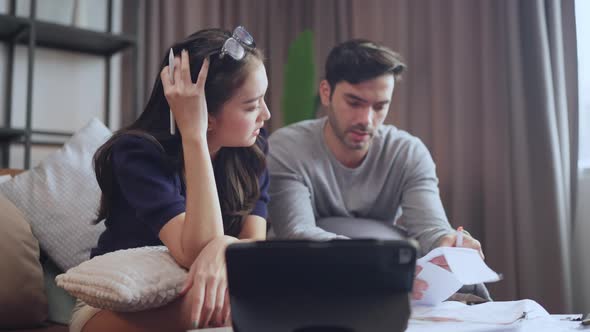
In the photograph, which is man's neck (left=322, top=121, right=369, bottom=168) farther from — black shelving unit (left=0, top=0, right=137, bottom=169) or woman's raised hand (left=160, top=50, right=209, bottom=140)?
black shelving unit (left=0, top=0, right=137, bottom=169)

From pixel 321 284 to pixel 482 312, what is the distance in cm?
39

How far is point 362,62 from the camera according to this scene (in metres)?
1.82

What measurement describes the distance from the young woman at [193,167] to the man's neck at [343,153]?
59cm

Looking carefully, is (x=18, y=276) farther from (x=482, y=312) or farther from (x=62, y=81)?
(x=62, y=81)

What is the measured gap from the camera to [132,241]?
1131mm

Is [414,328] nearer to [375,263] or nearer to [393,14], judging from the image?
[375,263]

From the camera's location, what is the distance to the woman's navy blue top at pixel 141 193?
3.38ft

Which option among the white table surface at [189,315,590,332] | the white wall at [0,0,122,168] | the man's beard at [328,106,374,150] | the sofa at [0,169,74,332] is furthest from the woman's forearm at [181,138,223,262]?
the white wall at [0,0,122,168]

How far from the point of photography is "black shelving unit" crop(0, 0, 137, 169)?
2.23m

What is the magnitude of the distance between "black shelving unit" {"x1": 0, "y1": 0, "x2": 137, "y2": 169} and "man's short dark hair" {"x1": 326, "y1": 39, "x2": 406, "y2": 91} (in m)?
0.99

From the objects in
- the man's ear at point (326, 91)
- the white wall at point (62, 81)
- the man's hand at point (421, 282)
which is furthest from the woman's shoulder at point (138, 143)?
the white wall at point (62, 81)

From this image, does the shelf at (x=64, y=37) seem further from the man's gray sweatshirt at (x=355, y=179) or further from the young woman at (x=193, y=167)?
the young woman at (x=193, y=167)

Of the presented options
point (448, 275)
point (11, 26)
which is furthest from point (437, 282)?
point (11, 26)

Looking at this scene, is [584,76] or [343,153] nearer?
[343,153]
